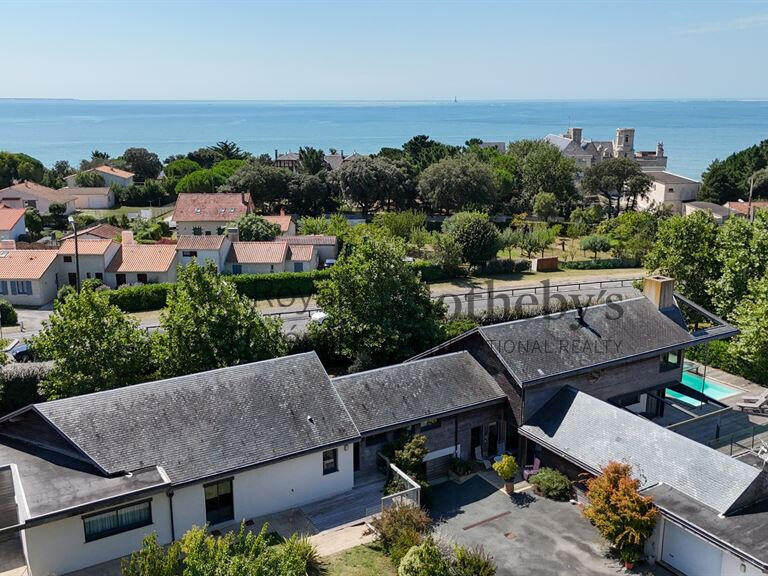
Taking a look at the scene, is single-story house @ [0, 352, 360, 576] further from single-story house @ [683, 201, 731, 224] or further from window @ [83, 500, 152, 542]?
single-story house @ [683, 201, 731, 224]

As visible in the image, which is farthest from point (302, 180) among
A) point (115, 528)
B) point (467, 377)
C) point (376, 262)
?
point (115, 528)

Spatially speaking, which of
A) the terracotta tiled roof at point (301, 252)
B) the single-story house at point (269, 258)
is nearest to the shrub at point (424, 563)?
the single-story house at point (269, 258)

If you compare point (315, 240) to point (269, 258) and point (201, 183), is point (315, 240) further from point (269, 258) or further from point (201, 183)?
point (201, 183)

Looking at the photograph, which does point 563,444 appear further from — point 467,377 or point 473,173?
point 473,173

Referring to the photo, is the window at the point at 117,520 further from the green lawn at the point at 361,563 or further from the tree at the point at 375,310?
the tree at the point at 375,310

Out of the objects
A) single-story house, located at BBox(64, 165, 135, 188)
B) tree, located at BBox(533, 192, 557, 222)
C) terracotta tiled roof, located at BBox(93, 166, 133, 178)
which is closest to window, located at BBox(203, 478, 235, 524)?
tree, located at BBox(533, 192, 557, 222)
